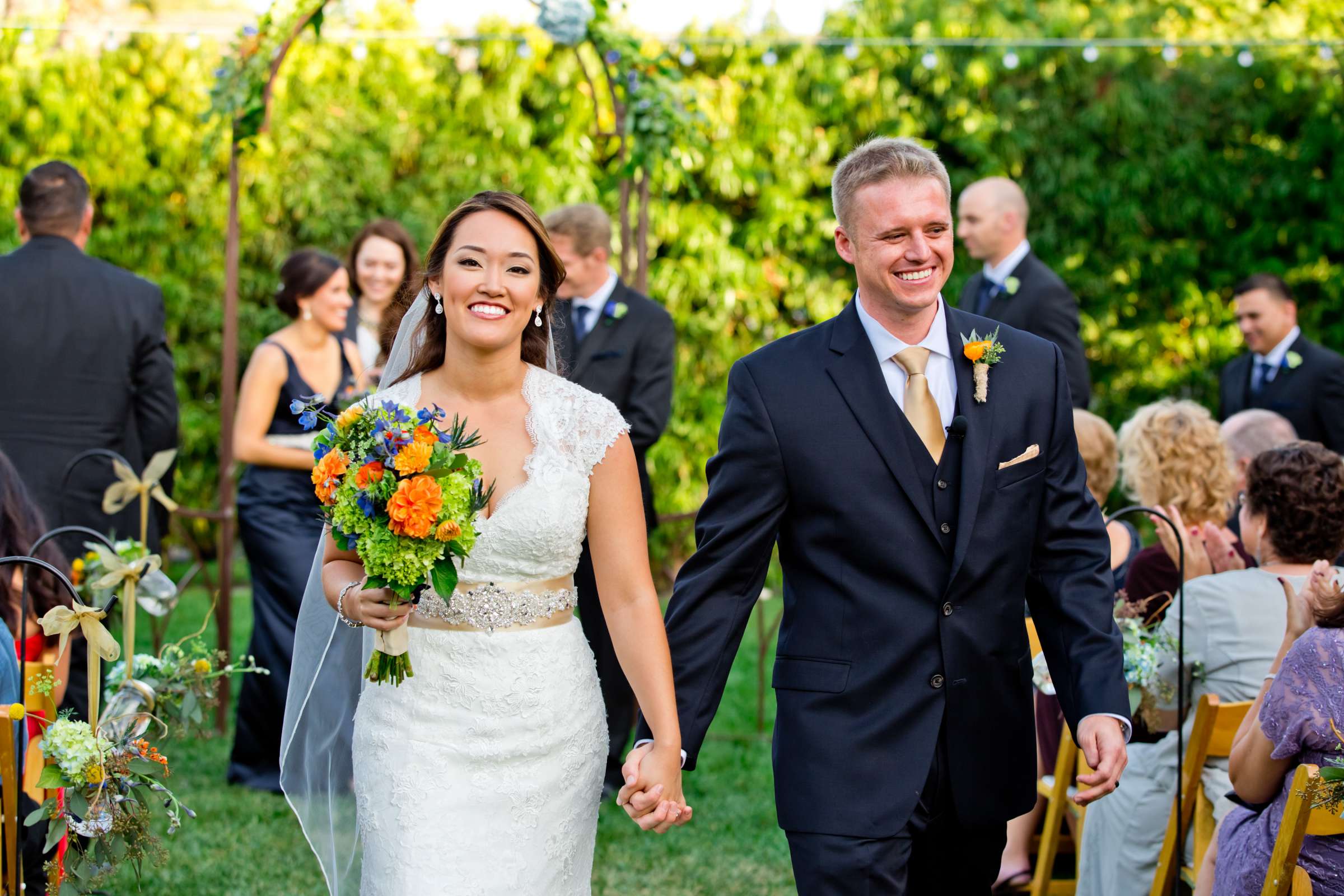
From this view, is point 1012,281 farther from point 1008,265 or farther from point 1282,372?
point 1282,372

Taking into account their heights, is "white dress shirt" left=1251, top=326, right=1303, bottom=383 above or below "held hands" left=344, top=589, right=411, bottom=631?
above

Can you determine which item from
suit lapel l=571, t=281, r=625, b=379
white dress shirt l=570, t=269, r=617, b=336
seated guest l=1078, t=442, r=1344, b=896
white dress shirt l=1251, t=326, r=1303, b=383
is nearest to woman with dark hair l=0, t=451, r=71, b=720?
suit lapel l=571, t=281, r=625, b=379

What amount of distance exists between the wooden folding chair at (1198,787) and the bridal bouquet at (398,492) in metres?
2.23

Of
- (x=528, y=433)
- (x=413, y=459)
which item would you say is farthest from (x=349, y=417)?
(x=528, y=433)

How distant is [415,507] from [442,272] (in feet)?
2.82

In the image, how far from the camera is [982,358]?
3264 mm

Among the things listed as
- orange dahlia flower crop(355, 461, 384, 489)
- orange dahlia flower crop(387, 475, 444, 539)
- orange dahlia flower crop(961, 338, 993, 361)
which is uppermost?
orange dahlia flower crop(961, 338, 993, 361)

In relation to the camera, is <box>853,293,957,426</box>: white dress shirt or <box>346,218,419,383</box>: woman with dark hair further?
<box>346,218,419,383</box>: woman with dark hair

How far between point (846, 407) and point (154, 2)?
13.7m

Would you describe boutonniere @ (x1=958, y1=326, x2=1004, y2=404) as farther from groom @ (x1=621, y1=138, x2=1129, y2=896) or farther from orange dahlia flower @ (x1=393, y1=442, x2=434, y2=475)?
orange dahlia flower @ (x1=393, y1=442, x2=434, y2=475)

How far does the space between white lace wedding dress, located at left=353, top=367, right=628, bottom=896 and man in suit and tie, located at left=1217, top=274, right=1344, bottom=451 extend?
594cm

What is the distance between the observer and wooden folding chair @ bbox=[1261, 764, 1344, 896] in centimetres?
312

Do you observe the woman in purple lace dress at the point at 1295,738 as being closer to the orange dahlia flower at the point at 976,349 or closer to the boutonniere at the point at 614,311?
the orange dahlia flower at the point at 976,349

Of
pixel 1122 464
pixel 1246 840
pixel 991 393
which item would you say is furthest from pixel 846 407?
pixel 1122 464
